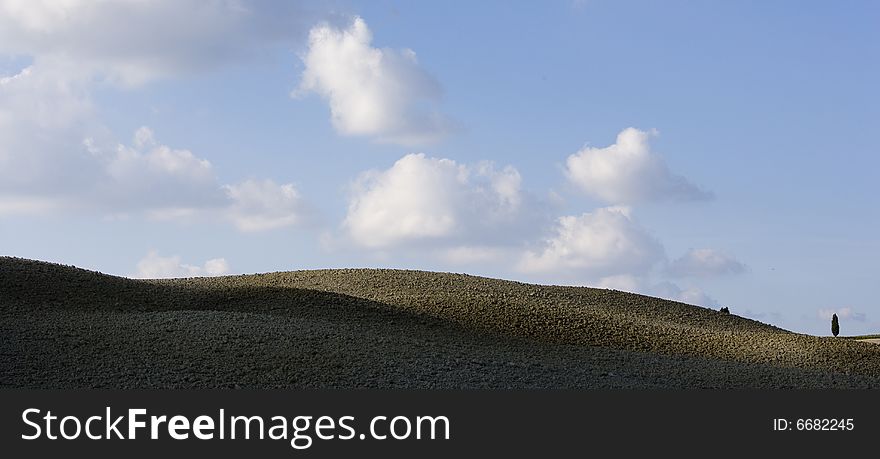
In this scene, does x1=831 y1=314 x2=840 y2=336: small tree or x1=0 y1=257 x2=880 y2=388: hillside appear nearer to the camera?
x1=0 y1=257 x2=880 y2=388: hillside

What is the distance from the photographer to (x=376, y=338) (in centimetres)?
1317

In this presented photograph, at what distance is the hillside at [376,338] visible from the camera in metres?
11.2

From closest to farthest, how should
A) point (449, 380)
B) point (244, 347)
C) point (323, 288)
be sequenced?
point (449, 380), point (244, 347), point (323, 288)

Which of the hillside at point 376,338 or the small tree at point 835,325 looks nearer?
the hillside at point 376,338

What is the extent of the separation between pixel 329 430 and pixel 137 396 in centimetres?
213

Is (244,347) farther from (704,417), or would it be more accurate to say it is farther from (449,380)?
(704,417)

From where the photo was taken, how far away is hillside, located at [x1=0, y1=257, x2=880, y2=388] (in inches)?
440

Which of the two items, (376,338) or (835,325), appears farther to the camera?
(835,325)

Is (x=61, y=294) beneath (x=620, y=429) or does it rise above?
above

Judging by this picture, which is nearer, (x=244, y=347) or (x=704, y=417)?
(x=704, y=417)

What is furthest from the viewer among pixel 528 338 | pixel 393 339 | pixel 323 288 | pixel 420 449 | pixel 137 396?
pixel 323 288

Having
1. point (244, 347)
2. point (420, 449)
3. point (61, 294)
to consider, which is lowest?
point (420, 449)

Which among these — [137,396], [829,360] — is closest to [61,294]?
[137,396]

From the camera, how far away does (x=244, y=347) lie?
1198cm
